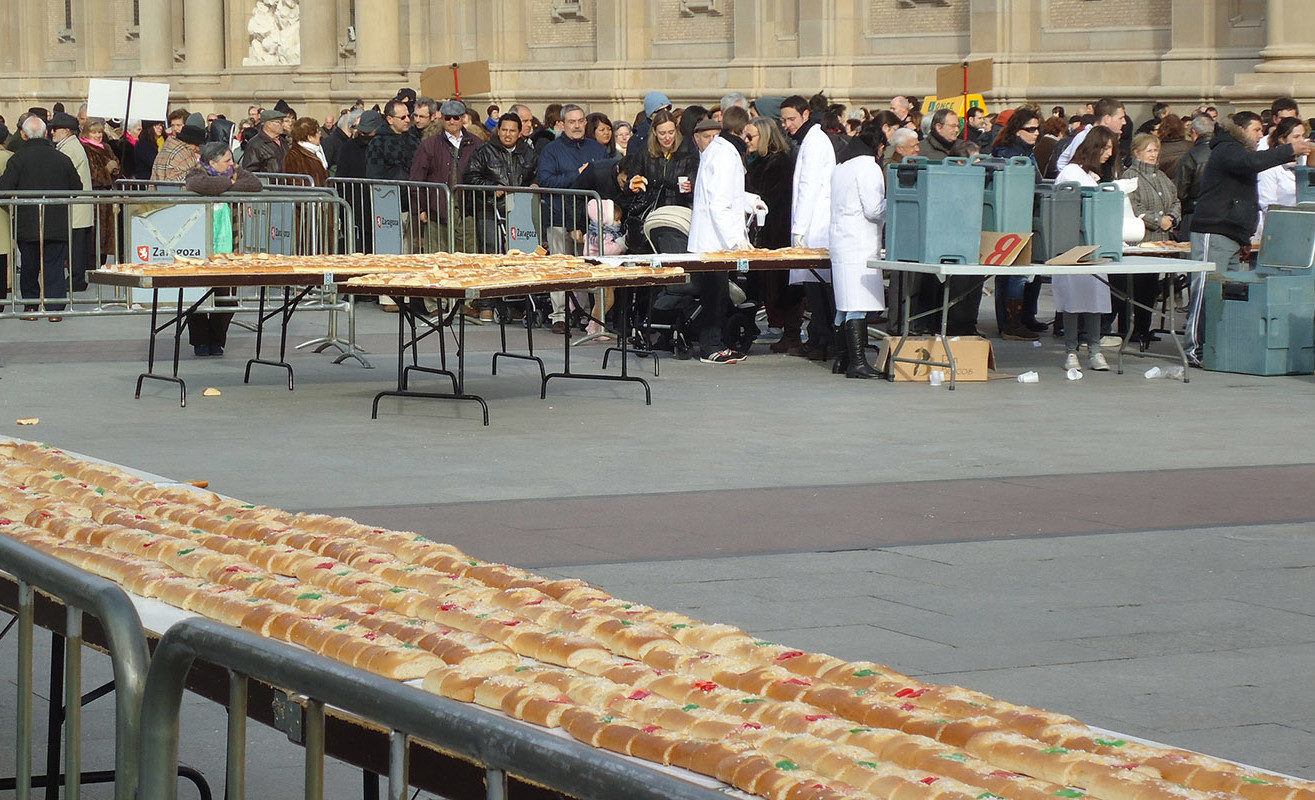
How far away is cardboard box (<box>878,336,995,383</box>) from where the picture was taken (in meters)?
14.9

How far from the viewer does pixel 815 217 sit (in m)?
16.0

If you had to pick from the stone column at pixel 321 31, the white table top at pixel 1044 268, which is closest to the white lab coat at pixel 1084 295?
the white table top at pixel 1044 268

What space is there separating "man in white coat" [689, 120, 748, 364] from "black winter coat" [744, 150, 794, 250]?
0.99 m

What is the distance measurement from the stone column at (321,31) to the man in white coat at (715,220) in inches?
1077

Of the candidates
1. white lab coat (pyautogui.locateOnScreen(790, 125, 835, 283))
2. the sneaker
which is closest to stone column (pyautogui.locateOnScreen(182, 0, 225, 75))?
the sneaker

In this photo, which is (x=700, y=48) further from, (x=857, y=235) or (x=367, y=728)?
(x=367, y=728)

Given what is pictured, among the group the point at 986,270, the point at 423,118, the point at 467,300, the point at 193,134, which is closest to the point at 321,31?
the point at 423,118

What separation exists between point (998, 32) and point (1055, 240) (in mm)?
13424

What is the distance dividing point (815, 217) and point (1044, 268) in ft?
7.77

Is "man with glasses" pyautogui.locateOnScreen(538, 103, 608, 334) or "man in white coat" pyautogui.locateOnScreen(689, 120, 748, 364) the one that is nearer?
"man in white coat" pyautogui.locateOnScreen(689, 120, 748, 364)

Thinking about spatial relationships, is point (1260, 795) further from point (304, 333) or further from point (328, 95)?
point (328, 95)

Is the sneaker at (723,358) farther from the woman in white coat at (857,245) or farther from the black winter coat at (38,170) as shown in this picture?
the black winter coat at (38,170)

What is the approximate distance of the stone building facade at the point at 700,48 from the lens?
25453 mm

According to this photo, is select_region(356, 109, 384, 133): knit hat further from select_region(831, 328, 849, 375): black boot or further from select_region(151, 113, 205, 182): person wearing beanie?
select_region(831, 328, 849, 375): black boot
